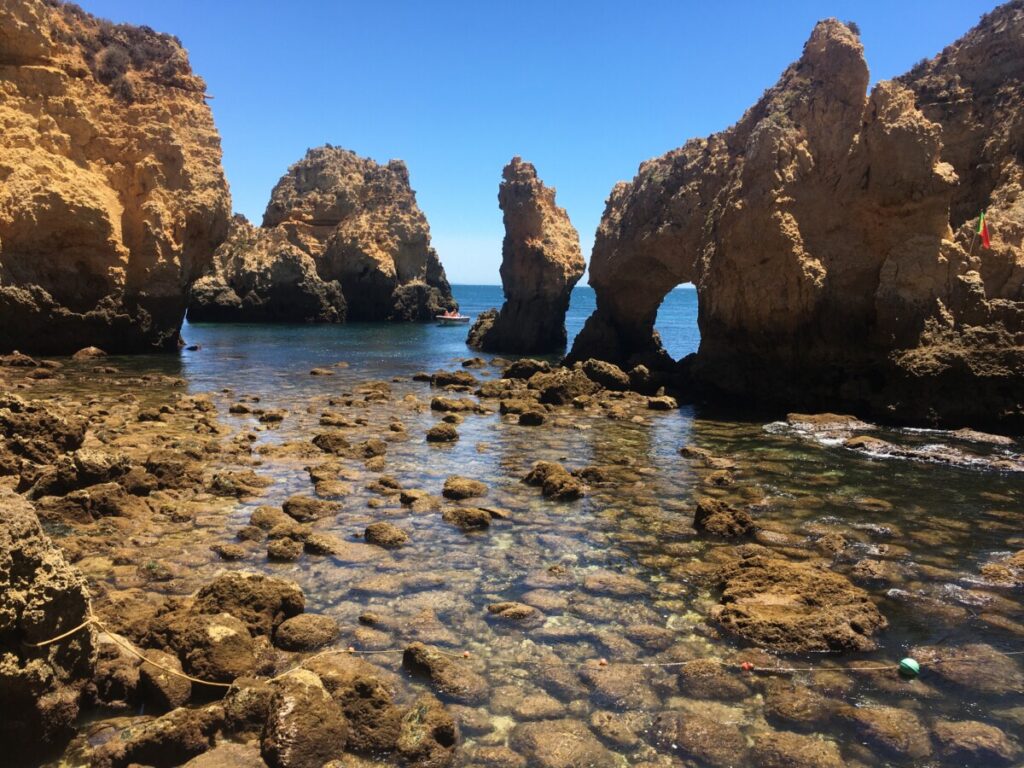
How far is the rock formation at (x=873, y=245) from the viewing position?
20734mm

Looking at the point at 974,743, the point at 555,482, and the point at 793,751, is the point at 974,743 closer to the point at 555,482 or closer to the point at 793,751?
the point at 793,751

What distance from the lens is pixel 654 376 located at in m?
30.0

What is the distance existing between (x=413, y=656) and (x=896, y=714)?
4661 mm

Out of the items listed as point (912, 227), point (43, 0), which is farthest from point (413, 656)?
point (43, 0)

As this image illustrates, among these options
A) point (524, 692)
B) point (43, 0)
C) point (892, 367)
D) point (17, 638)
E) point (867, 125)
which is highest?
point (43, 0)

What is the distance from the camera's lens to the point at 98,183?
33.0 metres

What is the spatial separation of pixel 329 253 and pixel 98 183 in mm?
41824

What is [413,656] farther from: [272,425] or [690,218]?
[690,218]

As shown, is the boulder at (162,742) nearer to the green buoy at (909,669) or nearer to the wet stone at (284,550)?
the wet stone at (284,550)

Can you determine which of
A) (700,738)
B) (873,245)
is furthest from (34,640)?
(873,245)

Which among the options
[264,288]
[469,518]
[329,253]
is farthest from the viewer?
[329,253]

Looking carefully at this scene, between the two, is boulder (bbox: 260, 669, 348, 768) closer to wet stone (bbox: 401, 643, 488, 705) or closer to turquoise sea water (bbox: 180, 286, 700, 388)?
wet stone (bbox: 401, 643, 488, 705)

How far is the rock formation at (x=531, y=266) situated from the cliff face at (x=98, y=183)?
728 inches

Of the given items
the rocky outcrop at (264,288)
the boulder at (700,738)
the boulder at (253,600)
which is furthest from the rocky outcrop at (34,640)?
the rocky outcrop at (264,288)
